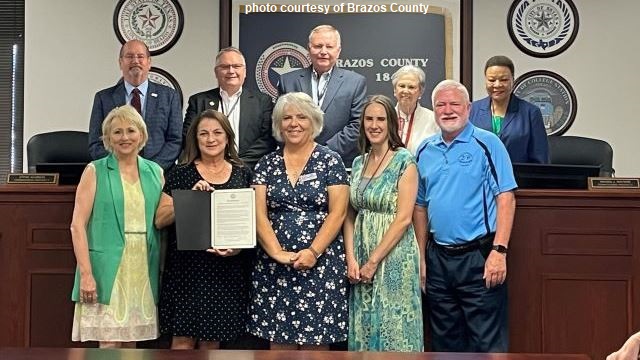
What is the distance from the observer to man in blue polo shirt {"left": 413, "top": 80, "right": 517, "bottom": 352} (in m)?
3.66

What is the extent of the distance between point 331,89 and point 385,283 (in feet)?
4.06

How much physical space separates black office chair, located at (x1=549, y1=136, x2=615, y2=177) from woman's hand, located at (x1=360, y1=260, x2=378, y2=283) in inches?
83.4

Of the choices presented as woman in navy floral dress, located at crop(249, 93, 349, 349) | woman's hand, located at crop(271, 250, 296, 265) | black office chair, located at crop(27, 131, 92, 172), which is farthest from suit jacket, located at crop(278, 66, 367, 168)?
black office chair, located at crop(27, 131, 92, 172)

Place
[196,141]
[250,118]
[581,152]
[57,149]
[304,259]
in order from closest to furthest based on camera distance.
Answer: [304,259]
[196,141]
[250,118]
[57,149]
[581,152]

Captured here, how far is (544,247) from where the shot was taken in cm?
391

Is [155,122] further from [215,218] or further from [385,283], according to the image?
[385,283]

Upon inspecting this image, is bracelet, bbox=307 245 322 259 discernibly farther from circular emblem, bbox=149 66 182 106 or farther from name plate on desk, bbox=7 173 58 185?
circular emblem, bbox=149 66 182 106

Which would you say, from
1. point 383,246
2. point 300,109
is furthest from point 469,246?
point 300,109

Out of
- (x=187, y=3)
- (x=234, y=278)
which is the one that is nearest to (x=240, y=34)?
(x=187, y=3)

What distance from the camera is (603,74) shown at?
6.76 m

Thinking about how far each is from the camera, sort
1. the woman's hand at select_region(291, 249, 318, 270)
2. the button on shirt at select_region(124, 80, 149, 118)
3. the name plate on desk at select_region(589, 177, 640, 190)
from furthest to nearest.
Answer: the button on shirt at select_region(124, 80, 149, 118) → the name plate on desk at select_region(589, 177, 640, 190) → the woman's hand at select_region(291, 249, 318, 270)

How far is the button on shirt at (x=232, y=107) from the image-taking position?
4324 mm

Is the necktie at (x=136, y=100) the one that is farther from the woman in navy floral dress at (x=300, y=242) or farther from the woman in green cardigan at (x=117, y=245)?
the woman in navy floral dress at (x=300, y=242)

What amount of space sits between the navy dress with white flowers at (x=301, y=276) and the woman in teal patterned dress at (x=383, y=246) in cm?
7
